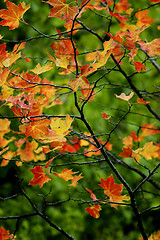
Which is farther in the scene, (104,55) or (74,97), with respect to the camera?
(74,97)

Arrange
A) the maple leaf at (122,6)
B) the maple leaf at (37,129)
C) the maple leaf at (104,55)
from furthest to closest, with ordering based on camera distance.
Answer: the maple leaf at (122,6), the maple leaf at (37,129), the maple leaf at (104,55)

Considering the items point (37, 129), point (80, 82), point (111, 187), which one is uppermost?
point (80, 82)

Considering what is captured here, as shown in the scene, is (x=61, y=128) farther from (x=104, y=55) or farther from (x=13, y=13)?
(x=13, y=13)

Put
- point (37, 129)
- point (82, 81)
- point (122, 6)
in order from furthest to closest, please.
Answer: point (122, 6), point (37, 129), point (82, 81)

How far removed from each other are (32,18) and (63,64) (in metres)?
1.81

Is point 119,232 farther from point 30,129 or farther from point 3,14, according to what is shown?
point 3,14

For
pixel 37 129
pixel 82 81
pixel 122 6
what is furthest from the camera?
pixel 122 6

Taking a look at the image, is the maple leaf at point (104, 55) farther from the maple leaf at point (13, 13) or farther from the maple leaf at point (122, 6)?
the maple leaf at point (122, 6)

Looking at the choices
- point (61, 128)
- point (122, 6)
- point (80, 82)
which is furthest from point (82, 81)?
point (122, 6)

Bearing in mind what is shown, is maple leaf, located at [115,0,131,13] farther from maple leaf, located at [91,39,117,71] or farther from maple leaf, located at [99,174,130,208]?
maple leaf, located at [99,174,130,208]

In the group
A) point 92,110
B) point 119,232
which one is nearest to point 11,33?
point 92,110

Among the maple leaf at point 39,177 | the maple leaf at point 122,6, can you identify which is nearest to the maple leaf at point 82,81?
the maple leaf at point 39,177

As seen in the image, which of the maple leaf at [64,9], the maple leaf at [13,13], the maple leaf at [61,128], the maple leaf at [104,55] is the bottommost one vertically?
the maple leaf at [61,128]

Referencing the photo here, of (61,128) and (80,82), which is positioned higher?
(80,82)
